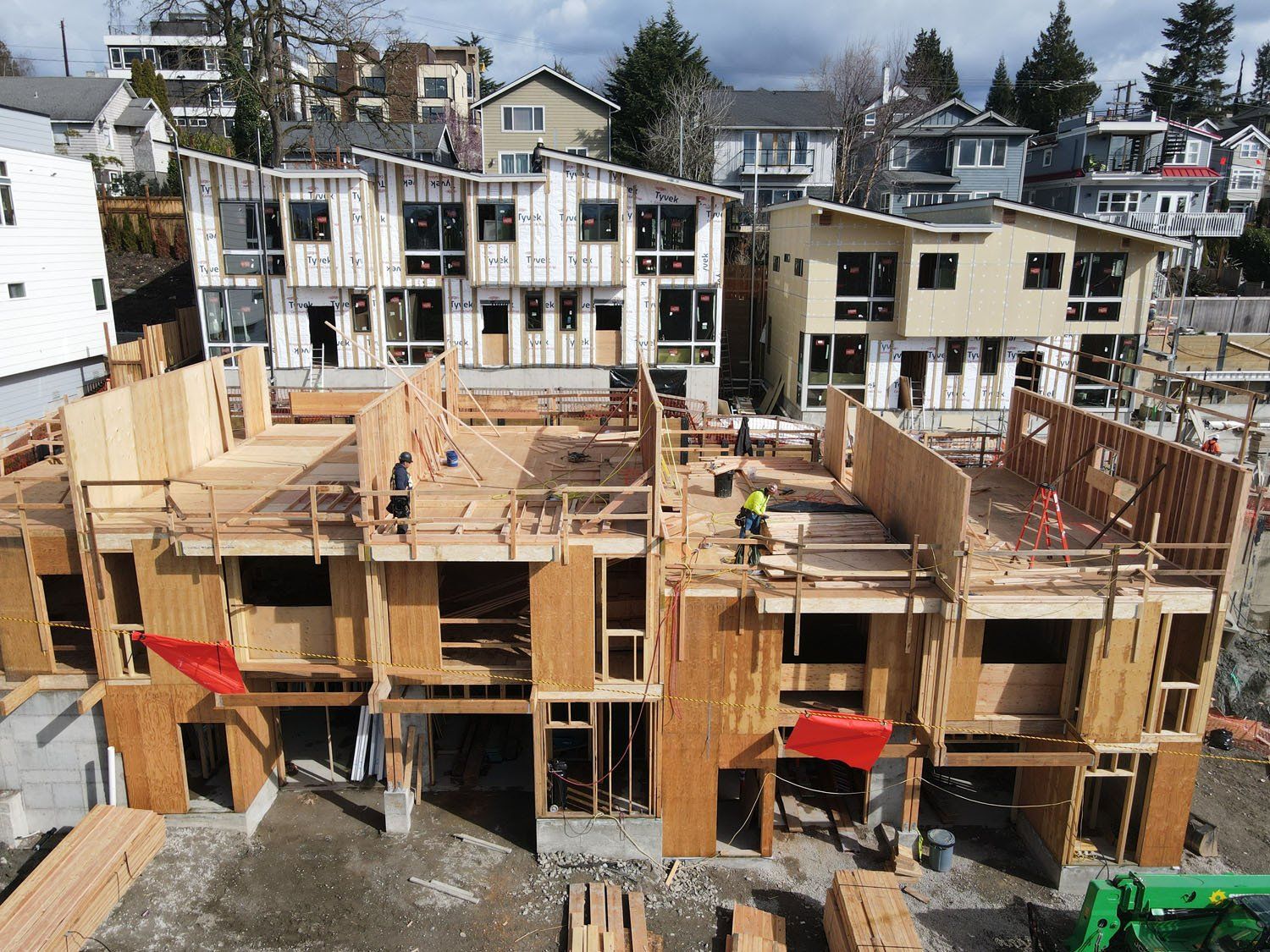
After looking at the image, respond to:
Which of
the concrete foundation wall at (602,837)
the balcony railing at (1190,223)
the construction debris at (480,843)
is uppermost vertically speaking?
the balcony railing at (1190,223)

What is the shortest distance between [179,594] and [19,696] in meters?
3.49

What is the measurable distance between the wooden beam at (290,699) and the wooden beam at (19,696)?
3419 millimetres

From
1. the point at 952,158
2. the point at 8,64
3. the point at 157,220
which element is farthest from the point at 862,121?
the point at 8,64

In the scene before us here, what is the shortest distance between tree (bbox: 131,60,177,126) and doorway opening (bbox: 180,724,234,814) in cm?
5800

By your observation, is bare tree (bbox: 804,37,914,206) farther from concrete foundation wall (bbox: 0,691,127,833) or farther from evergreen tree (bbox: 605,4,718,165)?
concrete foundation wall (bbox: 0,691,127,833)

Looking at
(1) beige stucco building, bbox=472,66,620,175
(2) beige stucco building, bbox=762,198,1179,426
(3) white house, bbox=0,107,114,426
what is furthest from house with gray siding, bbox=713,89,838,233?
(3) white house, bbox=0,107,114,426

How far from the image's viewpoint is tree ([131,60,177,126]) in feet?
204

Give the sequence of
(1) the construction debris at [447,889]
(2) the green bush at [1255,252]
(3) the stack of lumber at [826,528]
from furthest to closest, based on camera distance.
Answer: (2) the green bush at [1255,252] → (3) the stack of lumber at [826,528] → (1) the construction debris at [447,889]

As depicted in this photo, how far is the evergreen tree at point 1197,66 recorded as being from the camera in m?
70.2

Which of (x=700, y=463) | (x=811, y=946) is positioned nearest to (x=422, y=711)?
(x=811, y=946)

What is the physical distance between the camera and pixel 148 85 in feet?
204

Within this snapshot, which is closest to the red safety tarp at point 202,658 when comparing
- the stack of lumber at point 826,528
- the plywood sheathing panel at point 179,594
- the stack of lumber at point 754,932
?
the plywood sheathing panel at point 179,594

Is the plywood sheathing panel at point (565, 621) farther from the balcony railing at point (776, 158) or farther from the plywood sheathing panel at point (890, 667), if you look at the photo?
the balcony railing at point (776, 158)

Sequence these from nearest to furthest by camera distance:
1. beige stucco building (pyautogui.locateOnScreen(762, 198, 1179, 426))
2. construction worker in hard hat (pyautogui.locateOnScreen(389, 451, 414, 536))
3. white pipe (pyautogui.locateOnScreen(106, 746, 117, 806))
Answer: construction worker in hard hat (pyautogui.locateOnScreen(389, 451, 414, 536)), white pipe (pyautogui.locateOnScreen(106, 746, 117, 806)), beige stucco building (pyautogui.locateOnScreen(762, 198, 1179, 426))
